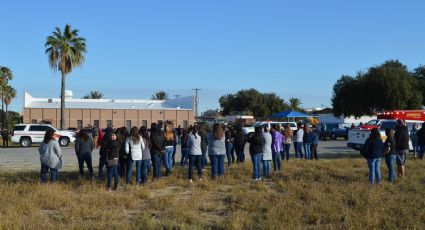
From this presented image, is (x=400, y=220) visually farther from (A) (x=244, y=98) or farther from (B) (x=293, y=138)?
(A) (x=244, y=98)

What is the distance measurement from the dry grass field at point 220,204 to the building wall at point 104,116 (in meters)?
60.3

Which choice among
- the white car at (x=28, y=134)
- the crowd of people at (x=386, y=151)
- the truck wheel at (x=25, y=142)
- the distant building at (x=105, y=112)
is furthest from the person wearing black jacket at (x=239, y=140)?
the distant building at (x=105, y=112)

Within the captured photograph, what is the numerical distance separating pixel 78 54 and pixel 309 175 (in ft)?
122

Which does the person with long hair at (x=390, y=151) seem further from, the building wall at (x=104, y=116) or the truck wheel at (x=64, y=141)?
the building wall at (x=104, y=116)

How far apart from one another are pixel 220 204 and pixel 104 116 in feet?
226

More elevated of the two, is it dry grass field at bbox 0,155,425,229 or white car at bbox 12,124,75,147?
white car at bbox 12,124,75,147

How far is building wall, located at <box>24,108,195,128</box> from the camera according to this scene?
73.2m

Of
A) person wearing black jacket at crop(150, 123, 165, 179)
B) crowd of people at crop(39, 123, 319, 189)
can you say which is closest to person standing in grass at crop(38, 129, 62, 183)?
crowd of people at crop(39, 123, 319, 189)

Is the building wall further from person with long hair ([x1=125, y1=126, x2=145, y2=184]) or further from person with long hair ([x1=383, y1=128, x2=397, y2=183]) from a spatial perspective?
person with long hair ([x1=383, y1=128, x2=397, y2=183])

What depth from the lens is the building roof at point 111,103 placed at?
7569cm

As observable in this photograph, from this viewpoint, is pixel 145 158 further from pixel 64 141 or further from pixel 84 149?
pixel 64 141

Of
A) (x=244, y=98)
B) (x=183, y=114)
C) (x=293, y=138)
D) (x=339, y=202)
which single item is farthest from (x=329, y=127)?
(x=244, y=98)

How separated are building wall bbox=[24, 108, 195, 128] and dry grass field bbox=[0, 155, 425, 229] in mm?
60295

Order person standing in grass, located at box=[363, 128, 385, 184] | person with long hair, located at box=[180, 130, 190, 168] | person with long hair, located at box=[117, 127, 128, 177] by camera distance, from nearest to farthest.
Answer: person standing in grass, located at box=[363, 128, 385, 184] → person with long hair, located at box=[117, 127, 128, 177] → person with long hair, located at box=[180, 130, 190, 168]
